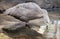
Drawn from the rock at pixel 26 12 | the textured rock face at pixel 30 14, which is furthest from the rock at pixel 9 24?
the rock at pixel 26 12

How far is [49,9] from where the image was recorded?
5.44 meters

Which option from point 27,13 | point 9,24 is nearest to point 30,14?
point 27,13

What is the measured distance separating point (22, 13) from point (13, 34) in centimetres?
102

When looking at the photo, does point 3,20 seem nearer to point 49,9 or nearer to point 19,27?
point 19,27

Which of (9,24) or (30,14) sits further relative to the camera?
(30,14)

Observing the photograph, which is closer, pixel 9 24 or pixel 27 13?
pixel 9 24

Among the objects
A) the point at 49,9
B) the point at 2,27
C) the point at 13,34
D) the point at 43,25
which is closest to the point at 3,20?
the point at 2,27

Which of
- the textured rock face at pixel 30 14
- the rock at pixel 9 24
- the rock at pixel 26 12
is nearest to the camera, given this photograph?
the rock at pixel 9 24

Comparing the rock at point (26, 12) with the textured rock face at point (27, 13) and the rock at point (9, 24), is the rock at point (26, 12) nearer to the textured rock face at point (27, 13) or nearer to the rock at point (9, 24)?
the textured rock face at point (27, 13)

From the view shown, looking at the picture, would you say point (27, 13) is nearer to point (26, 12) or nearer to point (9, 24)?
point (26, 12)

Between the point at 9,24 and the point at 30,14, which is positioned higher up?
the point at 30,14

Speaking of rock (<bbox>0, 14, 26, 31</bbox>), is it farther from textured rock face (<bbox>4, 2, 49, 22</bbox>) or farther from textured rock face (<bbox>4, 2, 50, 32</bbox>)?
textured rock face (<bbox>4, 2, 49, 22</bbox>)

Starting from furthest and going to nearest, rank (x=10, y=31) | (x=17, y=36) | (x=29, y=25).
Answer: (x=29, y=25) < (x=10, y=31) < (x=17, y=36)

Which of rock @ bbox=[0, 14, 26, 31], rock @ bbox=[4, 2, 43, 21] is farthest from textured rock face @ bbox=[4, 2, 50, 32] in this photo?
rock @ bbox=[0, 14, 26, 31]
